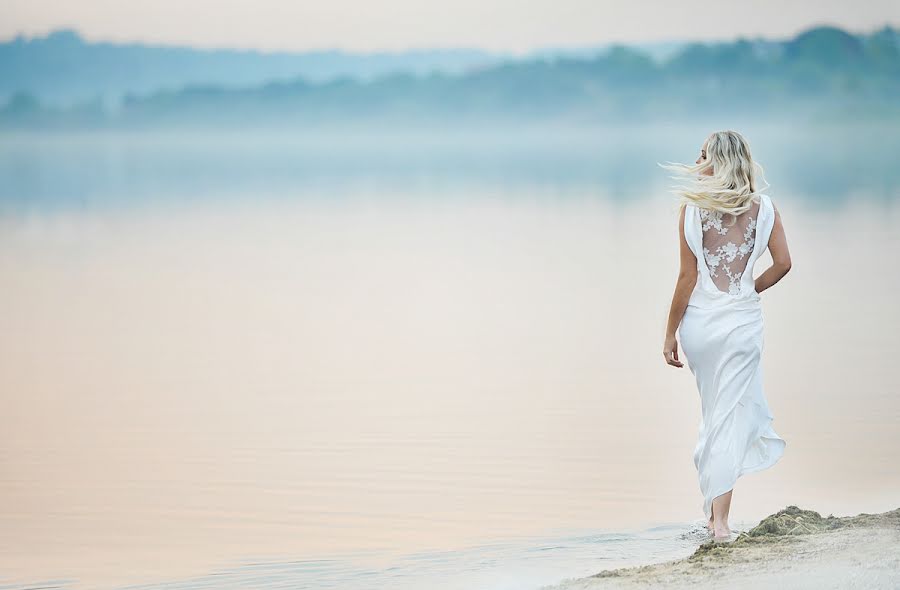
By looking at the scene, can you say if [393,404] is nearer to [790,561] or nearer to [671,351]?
[671,351]

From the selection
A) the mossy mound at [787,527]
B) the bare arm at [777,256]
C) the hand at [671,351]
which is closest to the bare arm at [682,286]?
the hand at [671,351]

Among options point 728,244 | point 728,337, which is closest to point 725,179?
point 728,244

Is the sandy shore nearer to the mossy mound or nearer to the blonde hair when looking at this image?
the mossy mound

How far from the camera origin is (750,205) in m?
5.32

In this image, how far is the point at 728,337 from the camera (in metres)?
5.37

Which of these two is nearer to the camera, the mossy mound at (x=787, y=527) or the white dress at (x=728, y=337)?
the mossy mound at (x=787, y=527)

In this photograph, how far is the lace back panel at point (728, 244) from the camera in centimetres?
537

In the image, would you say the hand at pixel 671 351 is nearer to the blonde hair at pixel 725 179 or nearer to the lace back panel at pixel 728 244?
the lace back panel at pixel 728 244

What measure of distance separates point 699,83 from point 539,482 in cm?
8902

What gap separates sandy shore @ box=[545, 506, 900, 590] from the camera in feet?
14.4

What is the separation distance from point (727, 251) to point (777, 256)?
0.21m

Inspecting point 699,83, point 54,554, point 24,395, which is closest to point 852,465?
point 54,554

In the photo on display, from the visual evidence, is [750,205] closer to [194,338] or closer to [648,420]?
[648,420]

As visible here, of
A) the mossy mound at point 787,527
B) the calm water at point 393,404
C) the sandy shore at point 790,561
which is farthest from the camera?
the calm water at point 393,404
